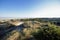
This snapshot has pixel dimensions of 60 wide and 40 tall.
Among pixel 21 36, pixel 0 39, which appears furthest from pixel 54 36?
pixel 0 39

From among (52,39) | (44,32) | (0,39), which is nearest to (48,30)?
(44,32)

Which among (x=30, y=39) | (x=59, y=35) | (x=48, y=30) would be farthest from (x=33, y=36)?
(x=59, y=35)

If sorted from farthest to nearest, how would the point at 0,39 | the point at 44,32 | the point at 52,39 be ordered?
the point at 0,39 < the point at 44,32 < the point at 52,39

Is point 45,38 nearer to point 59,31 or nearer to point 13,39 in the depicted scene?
point 59,31

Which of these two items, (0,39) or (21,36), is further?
(0,39)

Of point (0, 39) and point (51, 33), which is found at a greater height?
point (51, 33)

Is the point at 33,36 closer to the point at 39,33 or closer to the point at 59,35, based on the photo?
the point at 39,33

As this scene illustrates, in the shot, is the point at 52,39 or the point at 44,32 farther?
the point at 44,32

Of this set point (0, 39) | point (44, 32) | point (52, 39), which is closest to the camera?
point (52, 39)
